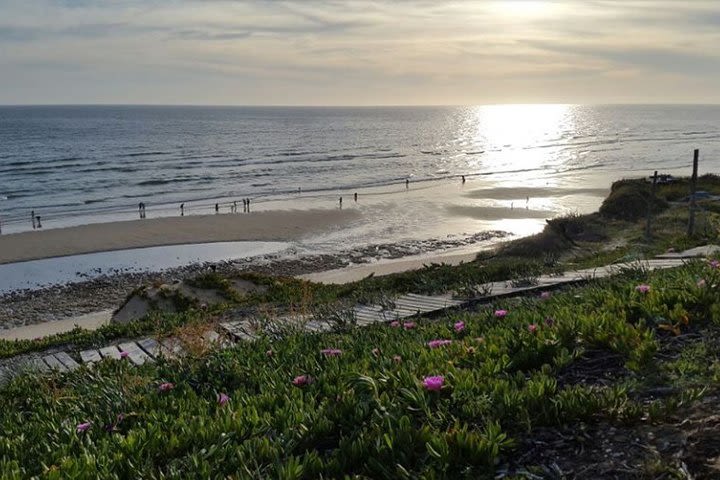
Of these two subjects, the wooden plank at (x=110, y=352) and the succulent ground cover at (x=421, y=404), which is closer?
the succulent ground cover at (x=421, y=404)

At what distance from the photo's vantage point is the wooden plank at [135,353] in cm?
728

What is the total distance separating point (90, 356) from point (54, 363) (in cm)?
44

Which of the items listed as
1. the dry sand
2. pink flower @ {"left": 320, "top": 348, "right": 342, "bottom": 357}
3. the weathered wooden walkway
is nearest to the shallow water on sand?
the dry sand

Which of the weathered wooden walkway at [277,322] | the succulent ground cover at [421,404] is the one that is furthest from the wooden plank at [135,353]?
the succulent ground cover at [421,404]

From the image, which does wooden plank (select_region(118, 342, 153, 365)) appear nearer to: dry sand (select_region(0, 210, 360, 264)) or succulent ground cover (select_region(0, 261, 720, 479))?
succulent ground cover (select_region(0, 261, 720, 479))

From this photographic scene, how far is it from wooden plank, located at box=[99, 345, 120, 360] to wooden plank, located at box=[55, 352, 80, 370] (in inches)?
12.9

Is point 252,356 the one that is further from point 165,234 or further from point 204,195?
point 204,195

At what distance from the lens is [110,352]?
8.14 m

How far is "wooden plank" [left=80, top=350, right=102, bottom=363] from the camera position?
25.7 ft

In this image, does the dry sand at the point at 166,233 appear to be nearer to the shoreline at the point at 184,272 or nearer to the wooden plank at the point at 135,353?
the shoreline at the point at 184,272

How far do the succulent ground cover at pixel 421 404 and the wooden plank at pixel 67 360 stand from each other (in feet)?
5.09

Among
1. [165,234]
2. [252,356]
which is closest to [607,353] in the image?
[252,356]

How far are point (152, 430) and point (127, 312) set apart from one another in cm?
1270

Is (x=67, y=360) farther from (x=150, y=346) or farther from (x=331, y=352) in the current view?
(x=331, y=352)
